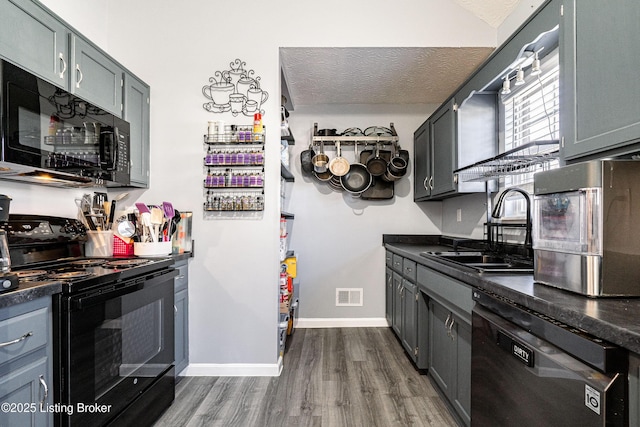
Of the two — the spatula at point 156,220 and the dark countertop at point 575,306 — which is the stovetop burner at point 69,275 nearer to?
the spatula at point 156,220

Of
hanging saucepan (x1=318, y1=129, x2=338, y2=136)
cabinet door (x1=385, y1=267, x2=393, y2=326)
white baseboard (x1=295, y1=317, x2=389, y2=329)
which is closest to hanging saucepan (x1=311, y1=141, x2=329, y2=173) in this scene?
hanging saucepan (x1=318, y1=129, x2=338, y2=136)

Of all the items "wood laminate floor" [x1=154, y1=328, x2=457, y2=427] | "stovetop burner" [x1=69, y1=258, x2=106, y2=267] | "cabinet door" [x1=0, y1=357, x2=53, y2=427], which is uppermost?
"stovetop burner" [x1=69, y1=258, x2=106, y2=267]

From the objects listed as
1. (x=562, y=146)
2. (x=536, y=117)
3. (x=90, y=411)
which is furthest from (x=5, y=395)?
(x=536, y=117)

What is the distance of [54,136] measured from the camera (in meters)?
1.65

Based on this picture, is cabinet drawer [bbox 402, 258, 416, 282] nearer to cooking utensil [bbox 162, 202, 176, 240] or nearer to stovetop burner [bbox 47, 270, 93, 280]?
cooking utensil [bbox 162, 202, 176, 240]

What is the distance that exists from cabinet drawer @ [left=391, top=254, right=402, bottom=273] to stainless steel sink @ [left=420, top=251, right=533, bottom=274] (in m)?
0.67

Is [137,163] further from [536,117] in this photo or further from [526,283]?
[536,117]

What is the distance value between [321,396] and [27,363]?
1578 millimetres

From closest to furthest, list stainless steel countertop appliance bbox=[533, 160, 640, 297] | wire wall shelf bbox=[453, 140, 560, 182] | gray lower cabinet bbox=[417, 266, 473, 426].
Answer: stainless steel countertop appliance bbox=[533, 160, 640, 297], wire wall shelf bbox=[453, 140, 560, 182], gray lower cabinet bbox=[417, 266, 473, 426]

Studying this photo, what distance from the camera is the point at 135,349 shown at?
1749 millimetres

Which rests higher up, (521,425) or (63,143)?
(63,143)

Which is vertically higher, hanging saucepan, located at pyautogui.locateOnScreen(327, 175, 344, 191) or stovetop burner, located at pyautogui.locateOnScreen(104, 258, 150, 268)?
hanging saucepan, located at pyautogui.locateOnScreen(327, 175, 344, 191)

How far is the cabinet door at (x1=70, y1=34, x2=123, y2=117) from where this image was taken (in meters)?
1.91

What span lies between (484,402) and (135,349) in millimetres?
1599
